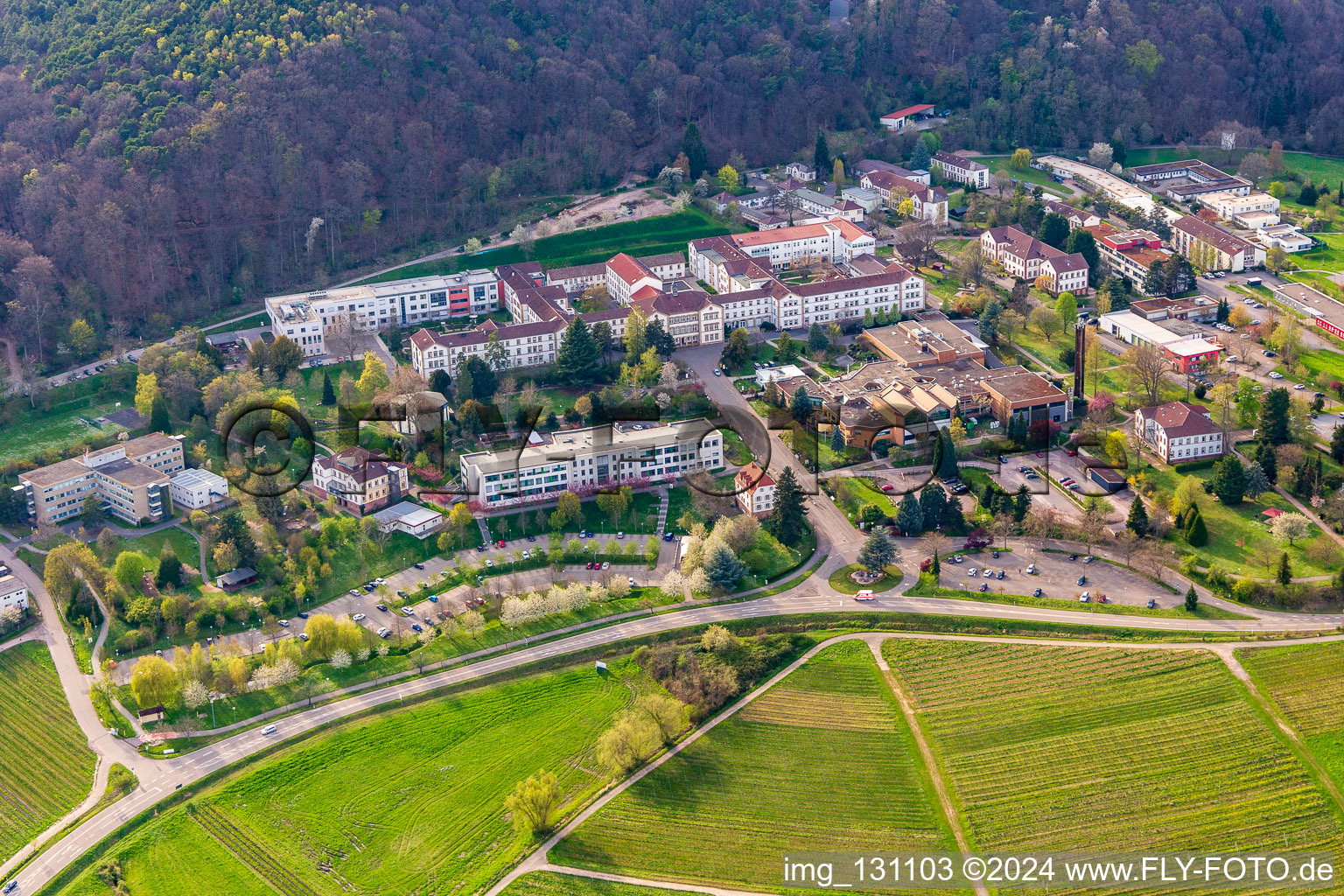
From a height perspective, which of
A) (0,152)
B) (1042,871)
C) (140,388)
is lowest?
(1042,871)

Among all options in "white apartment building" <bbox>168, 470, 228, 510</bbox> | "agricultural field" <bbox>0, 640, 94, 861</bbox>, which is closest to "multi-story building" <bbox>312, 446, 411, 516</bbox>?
"white apartment building" <bbox>168, 470, 228, 510</bbox>

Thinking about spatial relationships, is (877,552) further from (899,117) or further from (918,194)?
(899,117)

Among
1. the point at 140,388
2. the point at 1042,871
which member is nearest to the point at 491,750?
the point at 1042,871

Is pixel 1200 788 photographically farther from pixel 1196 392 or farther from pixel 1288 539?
pixel 1196 392

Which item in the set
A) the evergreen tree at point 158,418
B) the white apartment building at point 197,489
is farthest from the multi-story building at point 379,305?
the white apartment building at point 197,489

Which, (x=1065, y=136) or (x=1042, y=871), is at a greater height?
(x=1065, y=136)

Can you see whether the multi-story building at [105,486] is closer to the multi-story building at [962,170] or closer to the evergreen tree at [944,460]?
the evergreen tree at [944,460]

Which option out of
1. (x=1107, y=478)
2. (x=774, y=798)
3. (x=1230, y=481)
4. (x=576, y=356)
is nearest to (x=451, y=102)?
(x=576, y=356)

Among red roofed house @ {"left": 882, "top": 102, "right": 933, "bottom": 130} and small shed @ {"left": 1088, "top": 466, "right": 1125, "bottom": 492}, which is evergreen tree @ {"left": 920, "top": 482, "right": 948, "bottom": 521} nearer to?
small shed @ {"left": 1088, "top": 466, "right": 1125, "bottom": 492}
